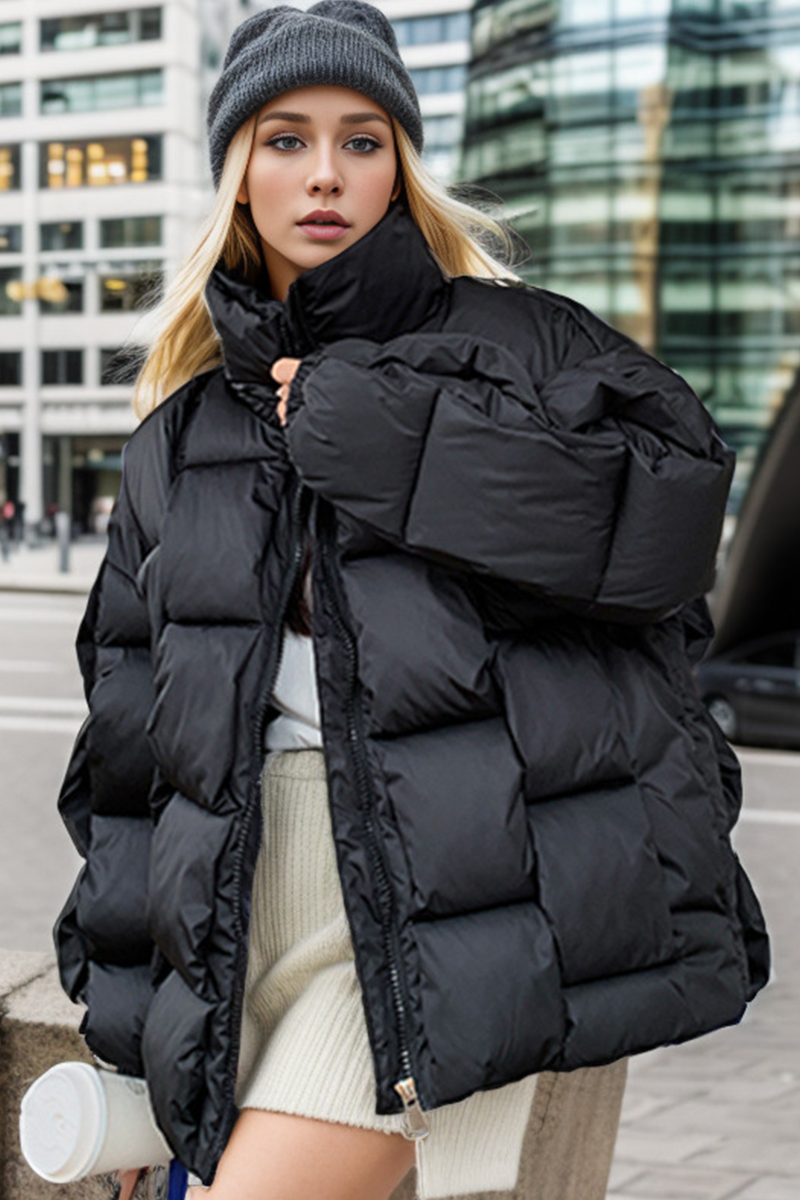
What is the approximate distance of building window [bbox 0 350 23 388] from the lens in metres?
57.0

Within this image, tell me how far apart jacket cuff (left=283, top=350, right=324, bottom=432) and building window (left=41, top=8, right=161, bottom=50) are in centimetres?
5852

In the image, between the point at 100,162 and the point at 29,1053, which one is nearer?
the point at 29,1053

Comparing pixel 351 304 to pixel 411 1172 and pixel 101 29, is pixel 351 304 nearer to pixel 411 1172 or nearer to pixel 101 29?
pixel 411 1172

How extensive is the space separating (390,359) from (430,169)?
1.47 feet

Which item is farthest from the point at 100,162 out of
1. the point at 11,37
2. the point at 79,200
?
the point at 11,37

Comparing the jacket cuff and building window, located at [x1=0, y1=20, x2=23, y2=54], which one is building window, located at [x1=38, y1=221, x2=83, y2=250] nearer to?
building window, located at [x1=0, y1=20, x2=23, y2=54]

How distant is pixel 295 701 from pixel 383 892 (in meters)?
0.26

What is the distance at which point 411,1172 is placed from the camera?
99.5 inches

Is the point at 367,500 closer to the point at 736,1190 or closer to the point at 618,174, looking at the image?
the point at 736,1190

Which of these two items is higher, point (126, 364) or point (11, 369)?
point (126, 364)

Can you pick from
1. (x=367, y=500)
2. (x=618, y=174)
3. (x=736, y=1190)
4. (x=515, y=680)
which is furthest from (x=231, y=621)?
(x=618, y=174)

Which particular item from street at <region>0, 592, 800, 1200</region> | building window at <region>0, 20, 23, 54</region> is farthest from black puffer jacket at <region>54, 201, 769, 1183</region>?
Result: building window at <region>0, 20, 23, 54</region>

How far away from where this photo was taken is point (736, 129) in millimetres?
22078

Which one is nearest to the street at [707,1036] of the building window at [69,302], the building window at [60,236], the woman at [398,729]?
the woman at [398,729]
